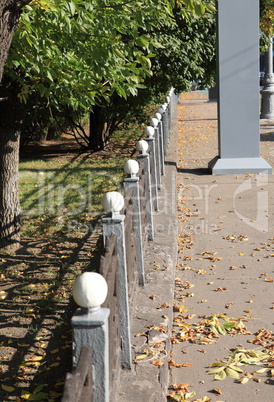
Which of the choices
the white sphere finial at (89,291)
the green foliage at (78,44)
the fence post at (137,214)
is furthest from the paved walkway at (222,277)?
the green foliage at (78,44)

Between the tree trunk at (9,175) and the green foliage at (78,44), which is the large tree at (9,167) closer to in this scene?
the tree trunk at (9,175)

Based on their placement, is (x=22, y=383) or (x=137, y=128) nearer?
(x=22, y=383)

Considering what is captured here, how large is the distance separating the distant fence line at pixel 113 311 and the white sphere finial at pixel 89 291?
5 centimetres

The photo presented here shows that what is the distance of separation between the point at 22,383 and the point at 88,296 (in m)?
1.90

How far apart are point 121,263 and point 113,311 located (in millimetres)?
621

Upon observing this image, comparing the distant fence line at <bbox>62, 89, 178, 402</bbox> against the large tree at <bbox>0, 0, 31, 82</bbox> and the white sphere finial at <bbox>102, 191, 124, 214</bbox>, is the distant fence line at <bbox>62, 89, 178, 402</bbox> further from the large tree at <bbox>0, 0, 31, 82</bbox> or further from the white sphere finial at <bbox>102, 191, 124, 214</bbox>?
the large tree at <bbox>0, 0, 31, 82</bbox>

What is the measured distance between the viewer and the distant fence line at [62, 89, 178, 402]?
269 centimetres

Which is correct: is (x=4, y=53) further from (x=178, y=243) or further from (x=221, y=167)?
(x=221, y=167)

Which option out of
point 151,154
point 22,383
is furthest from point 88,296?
point 151,154

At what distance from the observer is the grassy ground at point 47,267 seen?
4473 millimetres

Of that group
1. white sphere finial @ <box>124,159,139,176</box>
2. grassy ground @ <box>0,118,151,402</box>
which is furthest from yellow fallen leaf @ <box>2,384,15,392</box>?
white sphere finial @ <box>124,159,139,176</box>

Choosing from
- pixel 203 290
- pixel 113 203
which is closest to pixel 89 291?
pixel 113 203

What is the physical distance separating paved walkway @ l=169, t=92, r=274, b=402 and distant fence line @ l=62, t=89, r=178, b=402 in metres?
0.53

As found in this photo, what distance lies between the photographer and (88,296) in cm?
268
